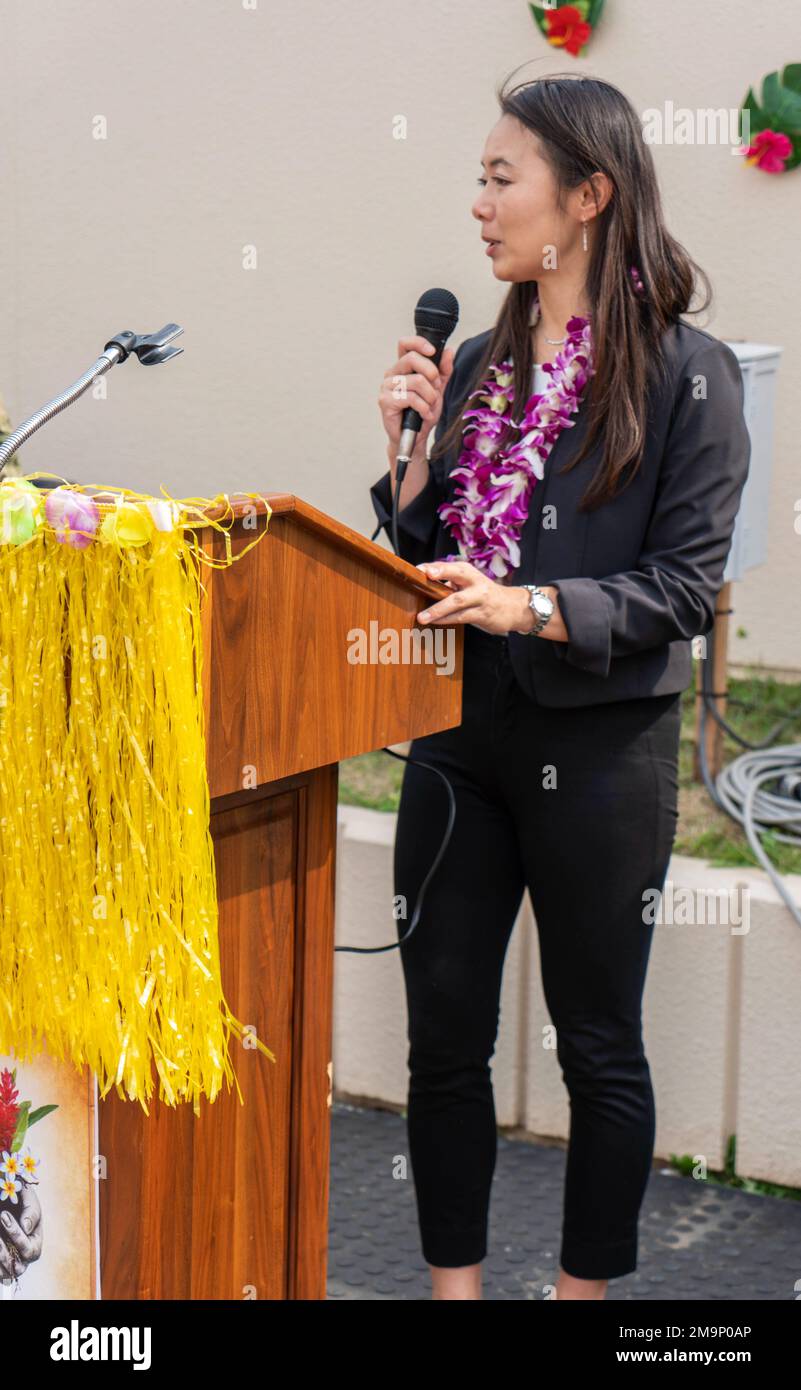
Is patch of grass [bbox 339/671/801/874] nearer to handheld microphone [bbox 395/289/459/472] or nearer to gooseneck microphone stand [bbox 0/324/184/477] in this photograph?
handheld microphone [bbox 395/289/459/472]

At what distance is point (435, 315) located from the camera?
1.95 m

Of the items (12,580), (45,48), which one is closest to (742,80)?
(45,48)

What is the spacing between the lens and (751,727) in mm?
3535

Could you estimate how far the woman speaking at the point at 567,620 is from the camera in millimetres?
1976

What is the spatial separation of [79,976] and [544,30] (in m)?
2.87

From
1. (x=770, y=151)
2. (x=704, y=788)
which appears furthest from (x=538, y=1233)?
(x=770, y=151)

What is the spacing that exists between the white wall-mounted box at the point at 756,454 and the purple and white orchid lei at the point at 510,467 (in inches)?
45.8

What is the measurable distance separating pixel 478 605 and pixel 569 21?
2323mm

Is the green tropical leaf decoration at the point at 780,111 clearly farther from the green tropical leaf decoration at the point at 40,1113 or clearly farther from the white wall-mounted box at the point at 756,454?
the green tropical leaf decoration at the point at 40,1113

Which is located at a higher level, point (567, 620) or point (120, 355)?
point (120, 355)

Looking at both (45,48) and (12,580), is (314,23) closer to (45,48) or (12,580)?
(45,48)

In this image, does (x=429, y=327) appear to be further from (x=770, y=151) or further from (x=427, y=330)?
(x=770, y=151)

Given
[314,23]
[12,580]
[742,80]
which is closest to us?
[12,580]

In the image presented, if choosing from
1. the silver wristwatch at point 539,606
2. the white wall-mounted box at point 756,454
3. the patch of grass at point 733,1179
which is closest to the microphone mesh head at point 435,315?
the silver wristwatch at point 539,606
